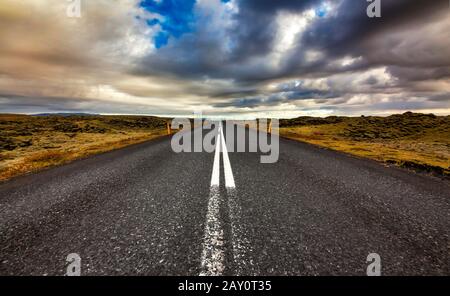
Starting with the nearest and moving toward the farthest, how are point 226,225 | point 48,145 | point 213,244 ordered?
1. point 213,244
2. point 226,225
3. point 48,145

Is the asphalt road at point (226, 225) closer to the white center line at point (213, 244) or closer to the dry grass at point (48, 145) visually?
the white center line at point (213, 244)

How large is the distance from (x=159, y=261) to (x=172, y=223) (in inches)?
34.5

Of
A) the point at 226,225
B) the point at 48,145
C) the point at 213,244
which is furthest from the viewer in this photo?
the point at 48,145

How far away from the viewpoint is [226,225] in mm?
3082

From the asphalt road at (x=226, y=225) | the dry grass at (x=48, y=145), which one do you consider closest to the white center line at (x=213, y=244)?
the asphalt road at (x=226, y=225)

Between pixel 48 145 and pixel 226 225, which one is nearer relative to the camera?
pixel 226 225

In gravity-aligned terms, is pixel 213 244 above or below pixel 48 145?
below

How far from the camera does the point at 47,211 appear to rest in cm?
367

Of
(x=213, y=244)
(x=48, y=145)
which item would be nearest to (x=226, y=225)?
(x=213, y=244)

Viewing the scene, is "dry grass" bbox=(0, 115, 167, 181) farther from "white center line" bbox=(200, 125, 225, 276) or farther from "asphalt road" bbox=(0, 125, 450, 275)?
"white center line" bbox=(200, 125, 225, 276)

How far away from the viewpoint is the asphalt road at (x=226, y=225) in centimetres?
226

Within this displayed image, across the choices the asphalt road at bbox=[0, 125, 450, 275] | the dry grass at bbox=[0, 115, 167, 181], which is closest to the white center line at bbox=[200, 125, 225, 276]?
the asphalt road at bbox=[0, 125, 450, 275]

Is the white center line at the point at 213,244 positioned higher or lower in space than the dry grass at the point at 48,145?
lower

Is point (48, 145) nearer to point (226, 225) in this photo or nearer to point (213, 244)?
point (226, 225)
